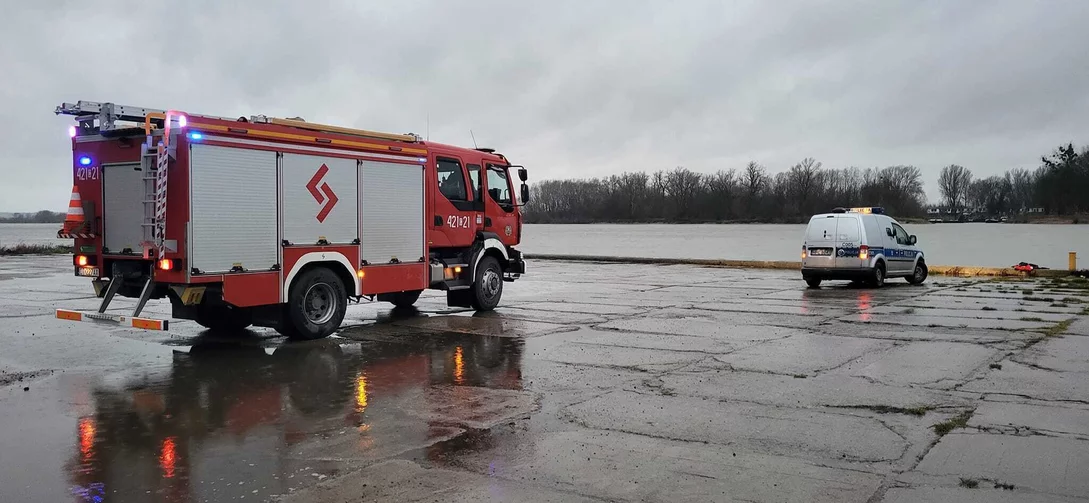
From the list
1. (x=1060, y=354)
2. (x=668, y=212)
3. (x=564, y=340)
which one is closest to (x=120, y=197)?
(x=564, y=340)

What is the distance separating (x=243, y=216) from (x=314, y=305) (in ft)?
5.71

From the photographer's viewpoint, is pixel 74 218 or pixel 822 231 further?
pixel 822 231

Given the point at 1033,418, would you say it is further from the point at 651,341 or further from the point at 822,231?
the point at 822,231

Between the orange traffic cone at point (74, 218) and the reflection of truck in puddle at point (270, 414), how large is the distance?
2.26 m

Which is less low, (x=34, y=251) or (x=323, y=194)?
(x=323, y=194)

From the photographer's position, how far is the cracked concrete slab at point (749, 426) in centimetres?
610

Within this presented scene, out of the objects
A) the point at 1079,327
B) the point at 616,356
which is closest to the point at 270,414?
the point at 616,356

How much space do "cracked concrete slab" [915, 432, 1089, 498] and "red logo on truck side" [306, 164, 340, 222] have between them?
27.9 feet

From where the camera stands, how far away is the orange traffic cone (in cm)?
1099

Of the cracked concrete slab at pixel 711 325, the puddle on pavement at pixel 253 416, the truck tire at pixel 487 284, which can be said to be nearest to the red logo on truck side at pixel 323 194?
the puddle on pavement at pixel 253 416

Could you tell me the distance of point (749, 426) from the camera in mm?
6758

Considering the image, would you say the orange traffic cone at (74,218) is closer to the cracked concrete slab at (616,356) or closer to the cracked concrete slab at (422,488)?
the cracked concrete slab at (616,356)

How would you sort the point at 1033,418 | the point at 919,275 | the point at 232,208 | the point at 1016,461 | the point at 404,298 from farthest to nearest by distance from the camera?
the point at 919,275
the point at 404,298
the point at 232,208
the point at 1033,418
the point at 1016,461

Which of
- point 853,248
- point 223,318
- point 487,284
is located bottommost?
point 223,318
